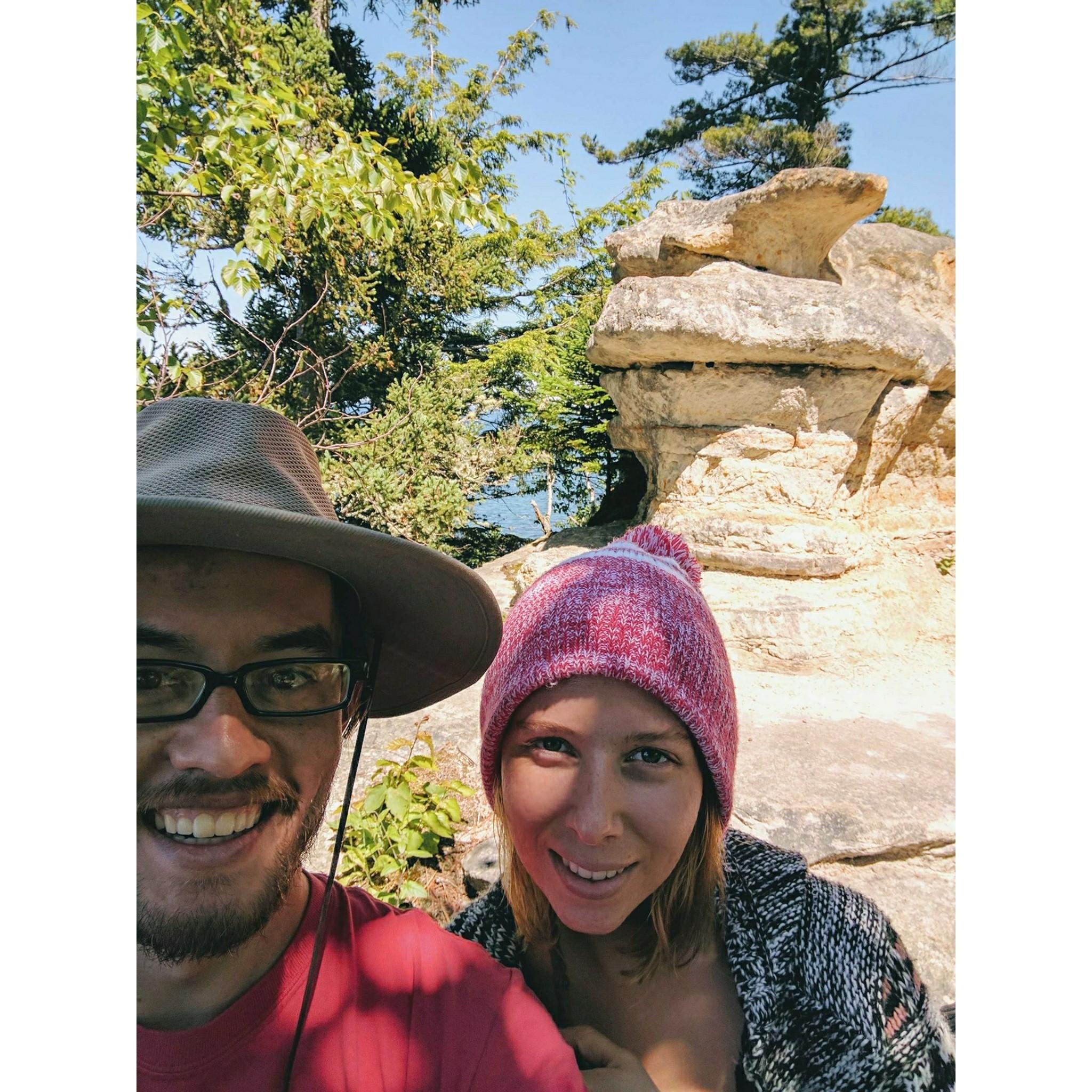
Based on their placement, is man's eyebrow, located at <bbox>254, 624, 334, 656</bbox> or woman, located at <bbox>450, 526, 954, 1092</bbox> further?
woman, located at <bbox>450, 526, 954, 1092</bbox>

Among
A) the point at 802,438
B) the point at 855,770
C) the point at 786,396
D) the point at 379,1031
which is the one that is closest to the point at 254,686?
the point at 379,1031

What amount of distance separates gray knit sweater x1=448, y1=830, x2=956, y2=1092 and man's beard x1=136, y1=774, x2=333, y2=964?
2.46 feet

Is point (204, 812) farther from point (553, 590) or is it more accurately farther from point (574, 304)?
point (574, 304)

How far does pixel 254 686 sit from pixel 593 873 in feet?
2.49

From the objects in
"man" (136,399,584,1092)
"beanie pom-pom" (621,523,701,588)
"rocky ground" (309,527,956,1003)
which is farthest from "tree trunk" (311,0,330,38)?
"man" (136,399,584,1092)

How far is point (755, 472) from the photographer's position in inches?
254

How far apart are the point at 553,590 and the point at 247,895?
0.82 meters

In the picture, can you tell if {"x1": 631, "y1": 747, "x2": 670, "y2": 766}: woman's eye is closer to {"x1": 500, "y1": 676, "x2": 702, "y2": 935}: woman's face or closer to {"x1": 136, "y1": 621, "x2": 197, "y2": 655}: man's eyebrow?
{"x1": 500, "y1": 676, "x2": 702, "y2": 935}: woman's face

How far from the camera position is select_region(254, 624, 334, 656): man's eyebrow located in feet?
3.46

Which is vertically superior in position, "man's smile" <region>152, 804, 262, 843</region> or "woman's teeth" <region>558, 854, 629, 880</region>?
"man's smile" <region>152, 804, 262, 843</region>

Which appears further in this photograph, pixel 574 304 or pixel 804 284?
pixel 574 304

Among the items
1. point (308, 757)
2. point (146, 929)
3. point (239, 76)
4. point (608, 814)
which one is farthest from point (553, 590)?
point (239, 76)

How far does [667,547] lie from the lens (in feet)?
6.29

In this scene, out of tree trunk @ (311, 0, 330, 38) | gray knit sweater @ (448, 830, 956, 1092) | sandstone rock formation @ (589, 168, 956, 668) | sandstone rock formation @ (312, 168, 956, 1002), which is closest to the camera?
gray knit sweater @ (448, 830, 956, 1092)
